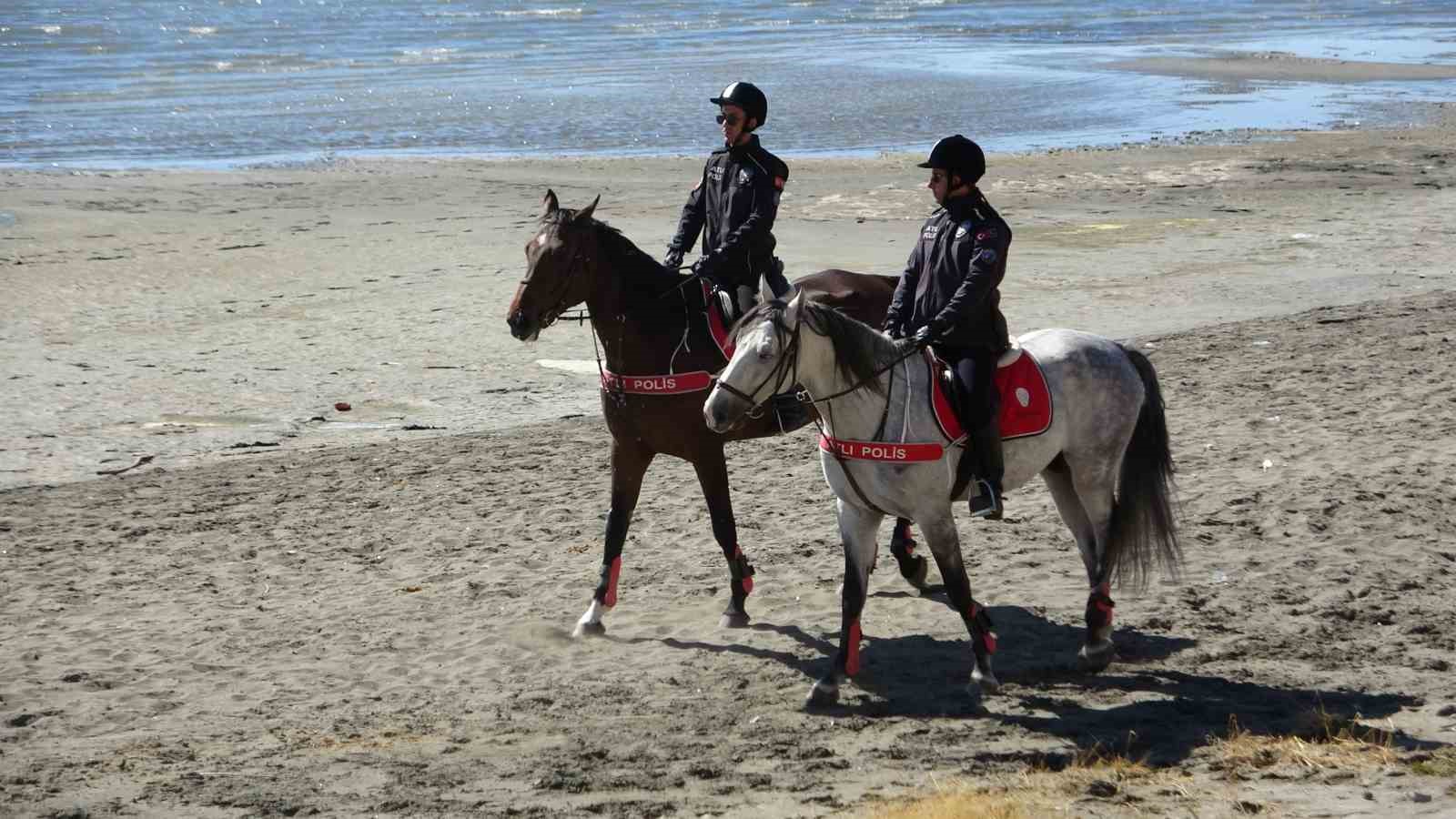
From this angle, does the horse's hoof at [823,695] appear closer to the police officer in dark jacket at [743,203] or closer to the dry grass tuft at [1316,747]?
the dry grass tuft at [1316,747]

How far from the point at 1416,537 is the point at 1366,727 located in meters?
2.87

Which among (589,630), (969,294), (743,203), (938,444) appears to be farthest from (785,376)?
(589,630)

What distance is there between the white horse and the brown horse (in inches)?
43.9

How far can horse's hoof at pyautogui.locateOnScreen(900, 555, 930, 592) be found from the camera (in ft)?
30.3

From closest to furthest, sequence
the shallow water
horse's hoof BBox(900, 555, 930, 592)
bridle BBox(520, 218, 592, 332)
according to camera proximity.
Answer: bridle BBox(520, 218, 592, 332), horse's hoof BBox(900, 555, 930, 592), the shallow water

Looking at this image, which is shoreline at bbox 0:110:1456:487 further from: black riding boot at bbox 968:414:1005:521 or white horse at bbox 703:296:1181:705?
black riding boot at bbox 968:414:1005:521

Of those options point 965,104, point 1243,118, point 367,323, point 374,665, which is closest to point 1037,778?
point 374,665

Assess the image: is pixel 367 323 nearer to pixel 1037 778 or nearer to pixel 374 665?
pixel 374 665

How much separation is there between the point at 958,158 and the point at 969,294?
63 centimetres

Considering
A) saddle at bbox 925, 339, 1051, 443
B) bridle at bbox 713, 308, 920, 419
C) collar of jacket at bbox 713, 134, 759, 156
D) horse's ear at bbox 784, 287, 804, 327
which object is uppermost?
collar of jacket at bbox 713, 134, 759, 156

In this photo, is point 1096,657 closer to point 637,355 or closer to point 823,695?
point 823,695

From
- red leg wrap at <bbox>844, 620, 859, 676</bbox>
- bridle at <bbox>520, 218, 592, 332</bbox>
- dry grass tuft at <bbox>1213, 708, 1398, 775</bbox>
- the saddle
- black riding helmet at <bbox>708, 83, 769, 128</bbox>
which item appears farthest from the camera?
black riding helmet at <bbox>708, 83, 769, 128</bbox>

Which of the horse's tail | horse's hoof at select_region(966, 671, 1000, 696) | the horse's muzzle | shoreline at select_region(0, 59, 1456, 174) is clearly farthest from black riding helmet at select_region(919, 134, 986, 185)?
shoreline at select_region(0, 59, 1456, 174)

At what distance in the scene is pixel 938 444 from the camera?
7.43m
